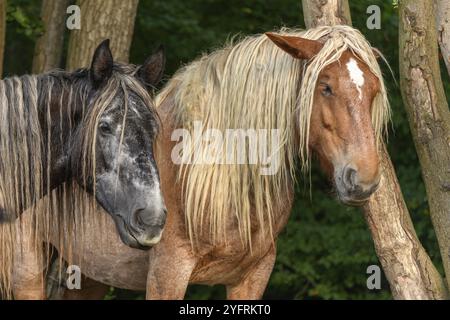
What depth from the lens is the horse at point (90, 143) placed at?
15.4 ft

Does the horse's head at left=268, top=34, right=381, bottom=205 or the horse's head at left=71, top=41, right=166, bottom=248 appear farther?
the horse's head at left=268, top=34, right=381, bottom=205

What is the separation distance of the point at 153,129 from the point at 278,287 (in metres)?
5.21

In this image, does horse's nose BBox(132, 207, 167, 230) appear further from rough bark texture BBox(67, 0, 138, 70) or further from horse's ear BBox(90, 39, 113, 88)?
rough bark texture BBox(67, 0, 138, 70)

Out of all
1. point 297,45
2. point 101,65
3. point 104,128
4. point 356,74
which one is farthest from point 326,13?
point 104,128

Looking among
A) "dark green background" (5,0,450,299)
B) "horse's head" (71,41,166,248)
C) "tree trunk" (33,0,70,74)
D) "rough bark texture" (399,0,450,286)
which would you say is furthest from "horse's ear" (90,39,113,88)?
"dark green background" (5,0,450,299)

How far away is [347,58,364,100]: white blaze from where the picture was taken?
5031mm

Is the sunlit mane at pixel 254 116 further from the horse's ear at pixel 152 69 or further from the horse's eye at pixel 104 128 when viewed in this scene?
the horse's eye at pixel 104 128

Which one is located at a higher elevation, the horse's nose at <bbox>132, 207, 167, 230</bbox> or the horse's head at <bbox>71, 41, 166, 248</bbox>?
the horse's head at <bbox>71, 41, 166, 248</bbox>

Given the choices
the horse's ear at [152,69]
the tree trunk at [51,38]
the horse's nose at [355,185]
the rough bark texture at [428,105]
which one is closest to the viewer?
the horse's nose at [355,185]

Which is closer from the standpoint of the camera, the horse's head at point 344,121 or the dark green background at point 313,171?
the horse's head at point 344,121

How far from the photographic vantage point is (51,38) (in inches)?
320

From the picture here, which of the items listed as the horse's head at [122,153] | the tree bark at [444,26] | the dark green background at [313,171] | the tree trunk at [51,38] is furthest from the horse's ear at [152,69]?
the dark green background at [313,171]

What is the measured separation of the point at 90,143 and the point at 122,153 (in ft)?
0.55

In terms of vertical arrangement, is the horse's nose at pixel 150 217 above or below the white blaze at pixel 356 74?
below
